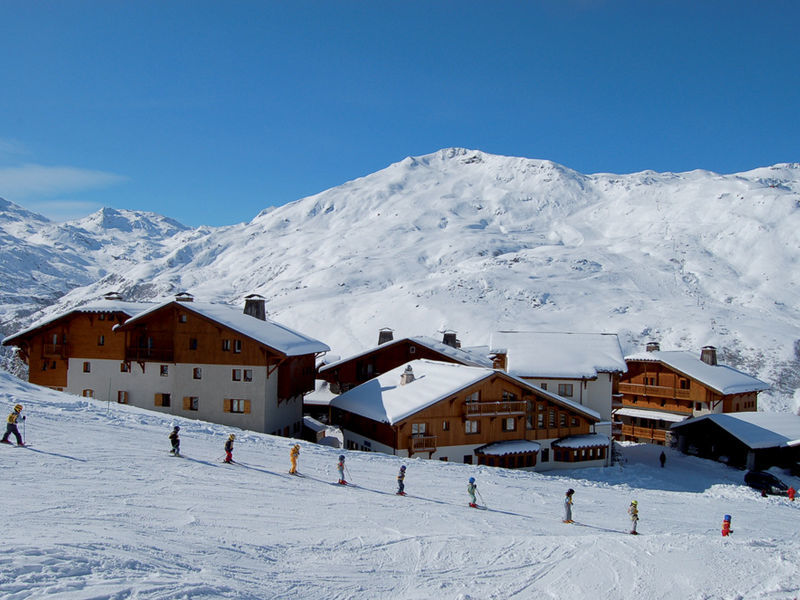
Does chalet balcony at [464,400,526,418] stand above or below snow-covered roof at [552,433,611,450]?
above

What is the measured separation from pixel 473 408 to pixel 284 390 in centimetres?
1178

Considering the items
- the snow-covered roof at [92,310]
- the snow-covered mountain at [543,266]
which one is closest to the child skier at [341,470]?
the snow-covered roof at [92,310]

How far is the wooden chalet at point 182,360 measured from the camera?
34.7 metres

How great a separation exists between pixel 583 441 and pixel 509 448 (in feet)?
18.3

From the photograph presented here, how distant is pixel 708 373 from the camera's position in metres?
48.3

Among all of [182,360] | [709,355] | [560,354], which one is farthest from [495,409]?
[709,355]

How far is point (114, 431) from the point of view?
73.6ft

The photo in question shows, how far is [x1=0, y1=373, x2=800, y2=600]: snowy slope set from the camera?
34.1 ft

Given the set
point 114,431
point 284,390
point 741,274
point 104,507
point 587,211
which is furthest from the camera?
point 587,211

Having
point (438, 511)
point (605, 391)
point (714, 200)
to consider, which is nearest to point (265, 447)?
point (438, 511)

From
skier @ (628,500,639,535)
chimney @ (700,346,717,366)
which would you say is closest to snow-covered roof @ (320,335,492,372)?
chimney @ (700,346,717,366)

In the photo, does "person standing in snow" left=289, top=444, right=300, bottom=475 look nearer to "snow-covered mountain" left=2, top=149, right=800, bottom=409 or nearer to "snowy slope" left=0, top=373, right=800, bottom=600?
"snowy slope" left=0, top=373, right=800, bottom=600

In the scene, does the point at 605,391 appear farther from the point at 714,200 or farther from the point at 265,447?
the point at 714,200

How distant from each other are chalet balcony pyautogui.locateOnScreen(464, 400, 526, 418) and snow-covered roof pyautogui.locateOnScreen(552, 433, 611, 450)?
3.21 metres
